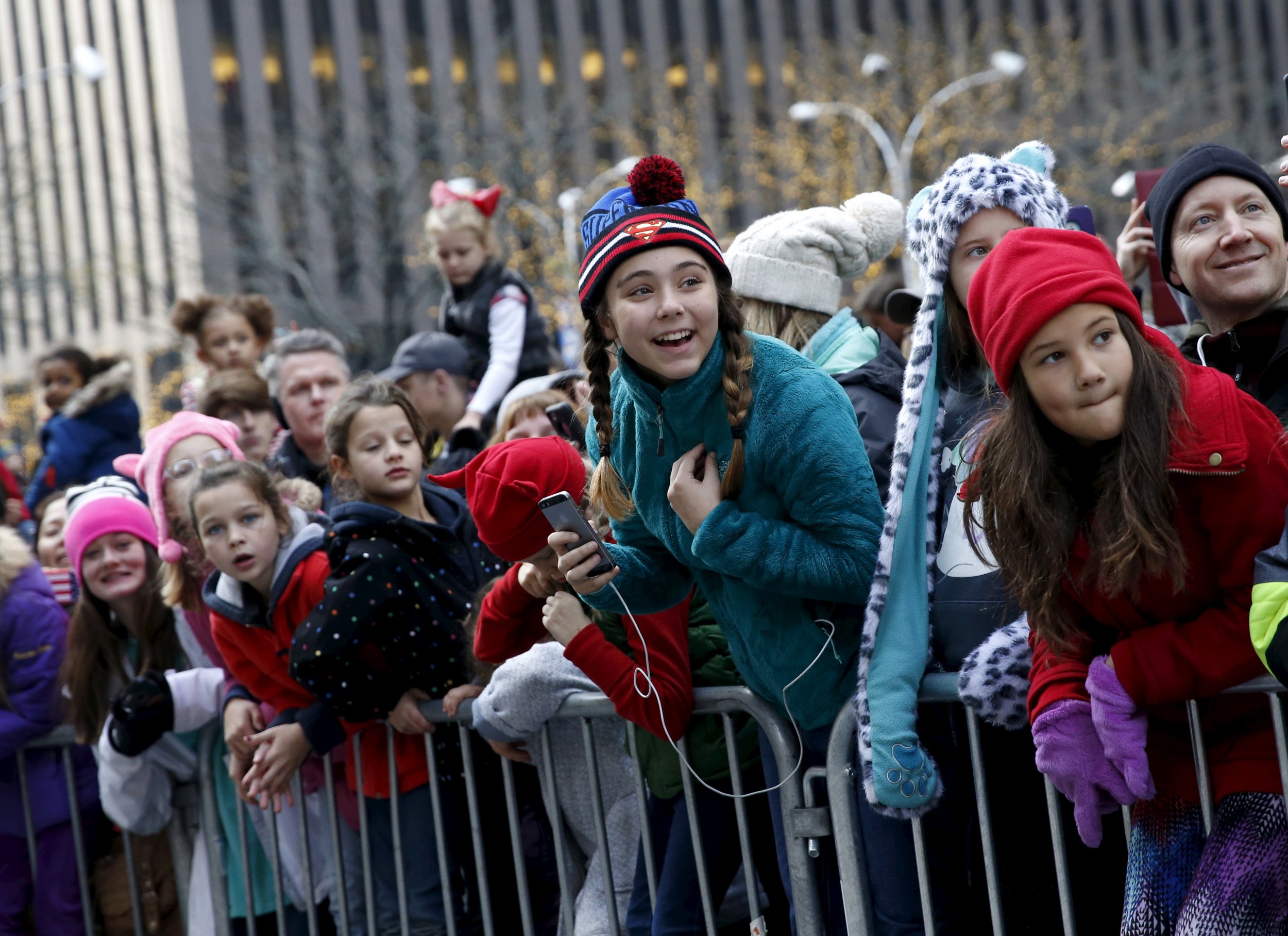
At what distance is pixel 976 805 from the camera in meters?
3.30

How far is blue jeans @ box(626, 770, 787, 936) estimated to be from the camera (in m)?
3.71

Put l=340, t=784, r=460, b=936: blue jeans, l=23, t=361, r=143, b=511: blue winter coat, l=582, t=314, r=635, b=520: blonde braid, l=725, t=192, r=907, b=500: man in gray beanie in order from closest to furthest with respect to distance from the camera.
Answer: l=582, t=314, r=635, b=520: blonde braid < l=725, t=192, r=907, b=500: man in gray beanie < l=340, t=784, r=460, b=936: blue jeans < l=23, t=361, r=143, b=511: blue winter coat

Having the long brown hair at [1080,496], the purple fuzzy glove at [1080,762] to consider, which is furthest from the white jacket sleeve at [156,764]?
the purple fuzzy glove at [1080,762]

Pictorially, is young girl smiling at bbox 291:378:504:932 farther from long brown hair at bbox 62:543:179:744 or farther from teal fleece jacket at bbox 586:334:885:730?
teal fleece jacket at bbox 586:334:885:730

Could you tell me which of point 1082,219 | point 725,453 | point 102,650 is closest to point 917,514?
point 725,453

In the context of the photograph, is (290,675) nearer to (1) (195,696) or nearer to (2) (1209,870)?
(1) (195,696)

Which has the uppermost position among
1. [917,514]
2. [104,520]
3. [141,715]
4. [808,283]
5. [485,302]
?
[485,302]

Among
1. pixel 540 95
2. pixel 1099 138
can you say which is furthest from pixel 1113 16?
pixel 540 95

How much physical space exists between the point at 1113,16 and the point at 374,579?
4843 cm

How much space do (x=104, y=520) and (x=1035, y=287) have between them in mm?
3849

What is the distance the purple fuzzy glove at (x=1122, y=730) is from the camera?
2621 mm

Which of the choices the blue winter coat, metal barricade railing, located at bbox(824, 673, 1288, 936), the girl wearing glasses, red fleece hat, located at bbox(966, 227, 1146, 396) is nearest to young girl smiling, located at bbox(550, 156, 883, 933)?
metal barricade railing, located at bbox(824, 673, 1288, 936)

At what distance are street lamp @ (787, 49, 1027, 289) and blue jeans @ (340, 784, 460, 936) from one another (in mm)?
21575

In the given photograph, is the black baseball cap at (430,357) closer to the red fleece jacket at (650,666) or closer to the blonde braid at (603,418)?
the red fleece jacket at (650,666)
